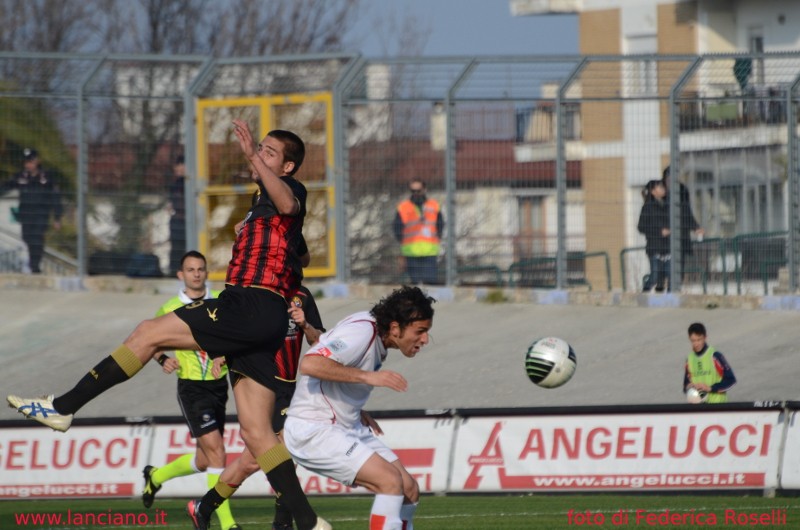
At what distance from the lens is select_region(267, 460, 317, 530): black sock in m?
8.28

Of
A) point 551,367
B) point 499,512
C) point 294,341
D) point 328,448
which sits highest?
point 294,341

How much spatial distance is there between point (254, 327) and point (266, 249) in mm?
482

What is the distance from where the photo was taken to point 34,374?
1884cm

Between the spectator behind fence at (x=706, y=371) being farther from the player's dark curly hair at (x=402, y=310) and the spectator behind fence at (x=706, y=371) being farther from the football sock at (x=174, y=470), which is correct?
the player's dark curly hair at (x=402, y=310)

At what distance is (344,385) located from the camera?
320 inches

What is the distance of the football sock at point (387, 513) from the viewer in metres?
7.80

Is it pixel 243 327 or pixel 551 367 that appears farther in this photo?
pixel 551 367

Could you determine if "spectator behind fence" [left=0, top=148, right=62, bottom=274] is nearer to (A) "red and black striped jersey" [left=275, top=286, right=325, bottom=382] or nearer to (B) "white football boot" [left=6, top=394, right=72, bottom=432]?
(A) "red and black striped jersey" [left=275, top=286, right=325, bottom=382]

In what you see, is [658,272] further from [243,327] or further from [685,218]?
[243,327]

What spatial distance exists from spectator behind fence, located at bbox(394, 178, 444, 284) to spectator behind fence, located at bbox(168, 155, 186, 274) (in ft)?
10.5

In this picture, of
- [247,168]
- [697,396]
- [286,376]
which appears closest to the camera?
[286,376]

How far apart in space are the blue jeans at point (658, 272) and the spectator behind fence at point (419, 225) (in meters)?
2.76

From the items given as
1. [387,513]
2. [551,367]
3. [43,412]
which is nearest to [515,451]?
[551,367]

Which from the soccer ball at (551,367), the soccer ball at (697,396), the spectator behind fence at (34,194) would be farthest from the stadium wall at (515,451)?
the spectator behind fence at (34,194)
